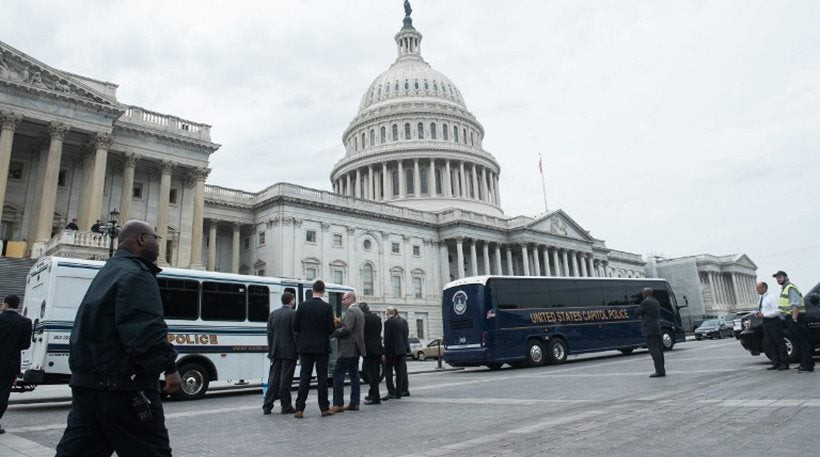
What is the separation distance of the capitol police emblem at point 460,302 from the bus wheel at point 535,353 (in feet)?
9.99

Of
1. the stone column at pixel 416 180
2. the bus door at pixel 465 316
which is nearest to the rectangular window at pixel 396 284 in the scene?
the stone column at pixel 416 180

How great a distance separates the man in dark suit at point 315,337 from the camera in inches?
386

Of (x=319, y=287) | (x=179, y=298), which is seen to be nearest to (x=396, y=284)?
(x=179, y=298)

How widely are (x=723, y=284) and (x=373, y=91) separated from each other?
82.8 m

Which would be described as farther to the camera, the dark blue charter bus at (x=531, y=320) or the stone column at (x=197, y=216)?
the stone column at (x=197, y=216)

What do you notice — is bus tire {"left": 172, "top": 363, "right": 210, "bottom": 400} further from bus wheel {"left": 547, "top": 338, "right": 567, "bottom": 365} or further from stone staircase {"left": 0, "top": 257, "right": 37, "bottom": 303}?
stone staircase {"left": 0, "top": 257, "right": 37, "bottom": 303}

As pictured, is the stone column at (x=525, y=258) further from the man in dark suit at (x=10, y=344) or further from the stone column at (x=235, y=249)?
the man in dark suit at (x=10, y=344)

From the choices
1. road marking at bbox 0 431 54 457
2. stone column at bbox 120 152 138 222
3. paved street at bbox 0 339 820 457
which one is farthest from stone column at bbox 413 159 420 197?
road marking at bbox 0 431 54 457

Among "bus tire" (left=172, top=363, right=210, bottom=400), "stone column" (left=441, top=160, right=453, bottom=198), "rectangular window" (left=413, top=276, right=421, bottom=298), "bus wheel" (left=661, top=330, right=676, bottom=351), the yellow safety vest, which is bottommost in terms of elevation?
"bus tire" (left=172, top=363, right=210, bottom=400)

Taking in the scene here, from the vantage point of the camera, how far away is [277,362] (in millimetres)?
11125

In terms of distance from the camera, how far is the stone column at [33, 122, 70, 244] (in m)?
31.9

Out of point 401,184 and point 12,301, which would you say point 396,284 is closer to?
point 401,184

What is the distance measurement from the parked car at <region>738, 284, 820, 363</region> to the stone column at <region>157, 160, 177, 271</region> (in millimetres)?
34041

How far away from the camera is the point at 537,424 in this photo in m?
7.58
